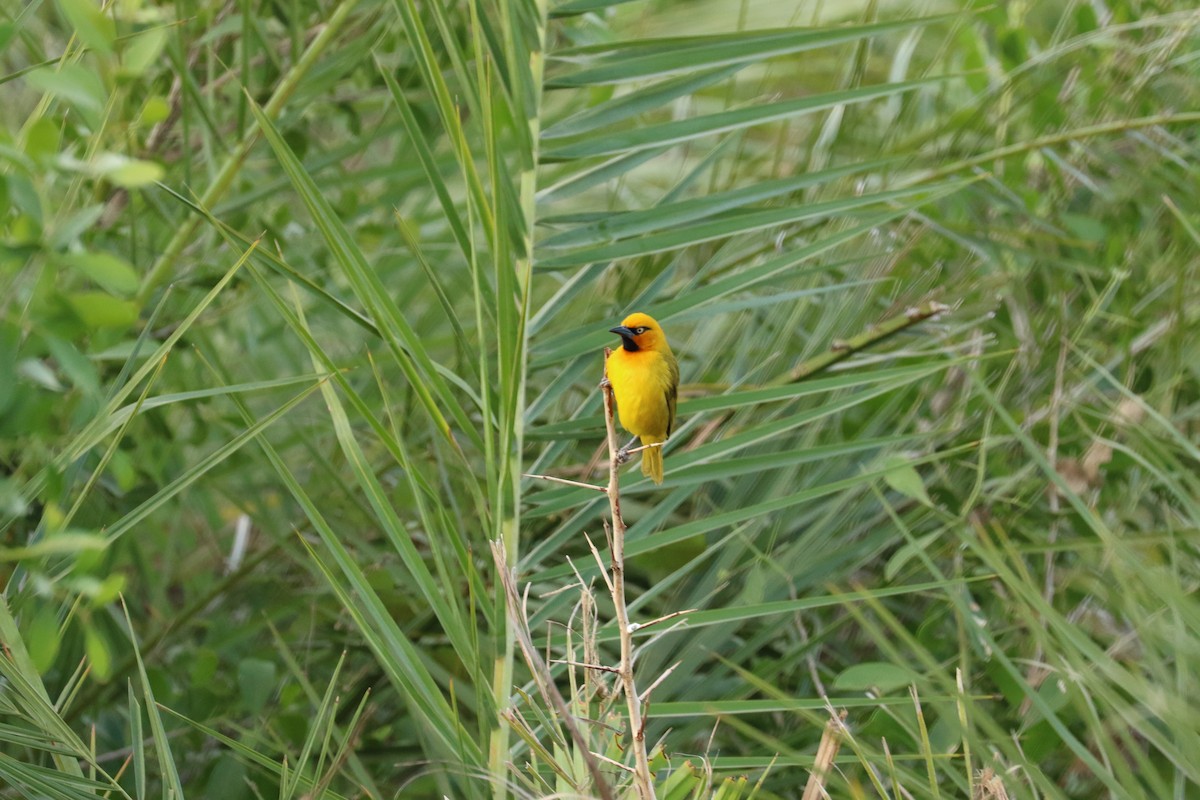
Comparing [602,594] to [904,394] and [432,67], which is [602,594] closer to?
[904,394]

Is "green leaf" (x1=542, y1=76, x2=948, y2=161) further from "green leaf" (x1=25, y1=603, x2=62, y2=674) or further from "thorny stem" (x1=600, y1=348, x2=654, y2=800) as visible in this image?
"green leaf" (x1=25, y1=603, x2=62, y2=674)

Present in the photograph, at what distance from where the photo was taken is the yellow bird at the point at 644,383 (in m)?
1.50

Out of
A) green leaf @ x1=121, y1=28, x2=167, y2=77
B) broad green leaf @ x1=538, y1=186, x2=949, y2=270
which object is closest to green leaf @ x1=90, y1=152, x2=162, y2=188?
green leaf @ x1=121, y1=28, x2=167, y2=77

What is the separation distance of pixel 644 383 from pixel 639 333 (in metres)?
0.08

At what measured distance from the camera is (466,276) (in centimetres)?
248

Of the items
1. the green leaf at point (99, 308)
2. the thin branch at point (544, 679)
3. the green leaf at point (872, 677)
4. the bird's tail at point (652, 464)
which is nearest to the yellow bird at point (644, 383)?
the bird's tail at point (652, 464)

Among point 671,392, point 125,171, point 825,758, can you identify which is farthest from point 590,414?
point 125,171

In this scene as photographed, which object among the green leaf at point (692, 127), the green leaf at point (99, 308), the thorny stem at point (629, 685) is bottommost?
the thorny stem at point (629, 685)

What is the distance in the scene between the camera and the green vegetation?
3.72 ft

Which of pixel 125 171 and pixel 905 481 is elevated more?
pixel 125 171

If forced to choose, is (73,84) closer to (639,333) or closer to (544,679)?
(544,679)

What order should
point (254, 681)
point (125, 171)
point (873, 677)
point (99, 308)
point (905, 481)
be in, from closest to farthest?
1. point (125, 171)
2. point (99, 308)
3. point (873, 677)
4. point (905, 481)
5. point (254, 681)

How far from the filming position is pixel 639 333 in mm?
1570

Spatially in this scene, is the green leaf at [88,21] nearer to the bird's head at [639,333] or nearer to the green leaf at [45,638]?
the green leaf at [45,638]
